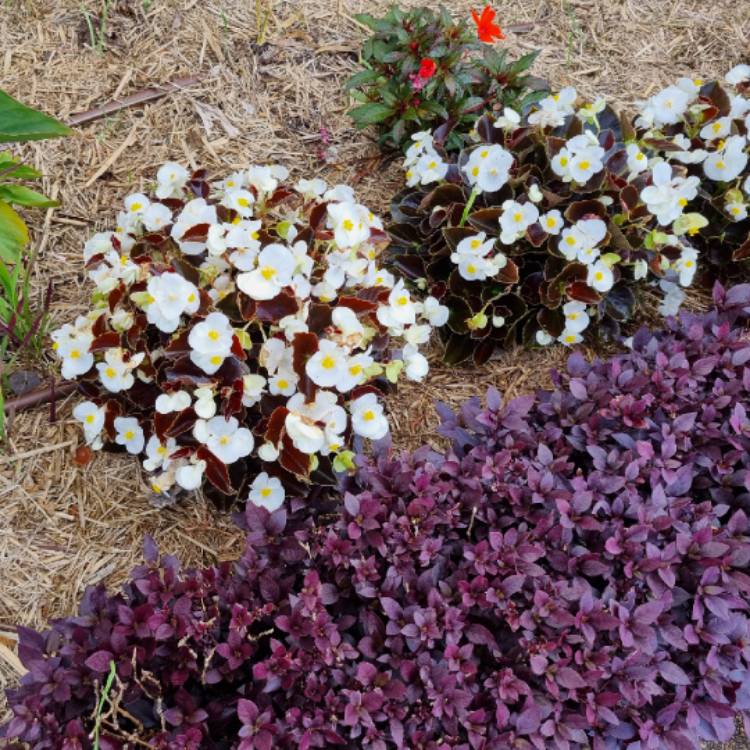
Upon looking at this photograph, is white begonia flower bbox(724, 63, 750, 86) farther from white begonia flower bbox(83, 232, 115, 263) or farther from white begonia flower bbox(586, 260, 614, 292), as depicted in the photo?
white begonia flower bbox(83, 232, 115, 263)

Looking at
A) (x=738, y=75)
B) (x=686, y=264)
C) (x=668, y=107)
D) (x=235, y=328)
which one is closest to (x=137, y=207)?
(x=235, y=328)

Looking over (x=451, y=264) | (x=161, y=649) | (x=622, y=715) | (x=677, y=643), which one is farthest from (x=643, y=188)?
(x=161, y=649)

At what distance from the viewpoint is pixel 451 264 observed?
2633 millimetres

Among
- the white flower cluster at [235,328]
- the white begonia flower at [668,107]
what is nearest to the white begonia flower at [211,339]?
the white flower cluster at [235,328]

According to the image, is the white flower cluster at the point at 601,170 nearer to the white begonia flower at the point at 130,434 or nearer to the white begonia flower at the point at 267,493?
the white begonia flower at the point at 267,493

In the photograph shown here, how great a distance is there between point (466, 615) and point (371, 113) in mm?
1693

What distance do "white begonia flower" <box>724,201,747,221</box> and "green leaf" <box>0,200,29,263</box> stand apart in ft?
7.18

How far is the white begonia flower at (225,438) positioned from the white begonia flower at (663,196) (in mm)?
1388

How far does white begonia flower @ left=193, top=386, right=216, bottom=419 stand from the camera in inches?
75.8

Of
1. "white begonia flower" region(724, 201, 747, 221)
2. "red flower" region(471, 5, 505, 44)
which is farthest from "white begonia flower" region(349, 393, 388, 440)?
"white begonia flower" region(724, 201, 747, 221)

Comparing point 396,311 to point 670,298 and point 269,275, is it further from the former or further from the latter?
point 670,298

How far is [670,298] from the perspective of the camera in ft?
8.85

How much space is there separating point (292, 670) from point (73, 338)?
1.03 metres

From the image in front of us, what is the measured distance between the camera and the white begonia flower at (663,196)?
2453mm
